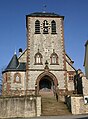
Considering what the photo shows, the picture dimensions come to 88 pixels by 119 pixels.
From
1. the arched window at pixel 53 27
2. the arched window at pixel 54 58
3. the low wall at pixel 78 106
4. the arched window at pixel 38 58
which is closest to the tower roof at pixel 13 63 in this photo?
the arched window at pixel 38 58

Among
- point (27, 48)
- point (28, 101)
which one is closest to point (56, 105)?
point (28, 101)

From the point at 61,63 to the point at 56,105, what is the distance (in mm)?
9208

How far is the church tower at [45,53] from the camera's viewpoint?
37125mm

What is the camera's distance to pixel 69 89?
123 feet

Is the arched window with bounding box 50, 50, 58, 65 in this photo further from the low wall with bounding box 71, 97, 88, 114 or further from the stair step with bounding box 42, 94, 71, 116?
the low wall with bounding box 71, 97, 88, 114

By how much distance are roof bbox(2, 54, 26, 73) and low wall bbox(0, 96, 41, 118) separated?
1045 cm

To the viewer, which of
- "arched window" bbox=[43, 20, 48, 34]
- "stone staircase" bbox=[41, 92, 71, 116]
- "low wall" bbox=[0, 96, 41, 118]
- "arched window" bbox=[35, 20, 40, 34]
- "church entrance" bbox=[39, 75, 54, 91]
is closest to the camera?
"low wall" bbox=[0, 96, 41, 118]

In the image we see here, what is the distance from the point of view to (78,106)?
1125 inches

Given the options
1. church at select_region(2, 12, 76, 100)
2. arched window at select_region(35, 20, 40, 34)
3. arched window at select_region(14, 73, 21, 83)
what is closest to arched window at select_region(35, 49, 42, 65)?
church at select_region(2, 12, 76, 100)

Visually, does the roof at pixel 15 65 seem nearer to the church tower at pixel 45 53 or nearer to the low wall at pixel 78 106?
the church tower at pixel 45 53

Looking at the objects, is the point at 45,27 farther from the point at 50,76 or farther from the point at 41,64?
the point at 50,76

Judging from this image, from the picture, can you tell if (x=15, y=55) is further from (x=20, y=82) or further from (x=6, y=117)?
(x=6, y=117)

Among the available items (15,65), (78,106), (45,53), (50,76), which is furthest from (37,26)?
(78,106)

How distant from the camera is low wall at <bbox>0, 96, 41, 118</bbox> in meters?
26.6
